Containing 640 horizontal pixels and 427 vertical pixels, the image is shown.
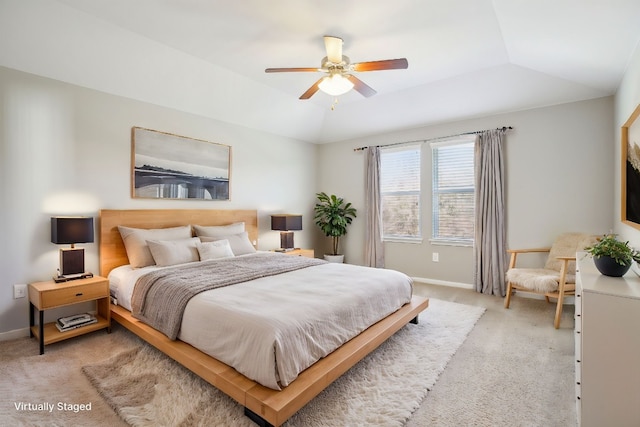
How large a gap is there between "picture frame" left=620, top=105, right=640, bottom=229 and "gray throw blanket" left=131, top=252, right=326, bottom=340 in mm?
2894

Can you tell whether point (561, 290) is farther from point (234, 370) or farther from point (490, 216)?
point (234, 370)

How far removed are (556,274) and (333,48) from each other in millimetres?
3350

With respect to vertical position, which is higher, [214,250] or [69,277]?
[214,250]

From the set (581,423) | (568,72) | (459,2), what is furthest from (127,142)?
(568,72)

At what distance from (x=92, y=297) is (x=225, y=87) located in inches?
111

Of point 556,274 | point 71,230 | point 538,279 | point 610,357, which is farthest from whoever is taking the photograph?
point 556,274

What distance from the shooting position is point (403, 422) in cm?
177

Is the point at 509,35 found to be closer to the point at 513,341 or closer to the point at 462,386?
the point at 513,341

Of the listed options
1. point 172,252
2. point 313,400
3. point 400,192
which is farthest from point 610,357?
point 400,192

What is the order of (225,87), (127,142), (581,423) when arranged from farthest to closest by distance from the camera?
(225,87) < (127,142) < (581,423)

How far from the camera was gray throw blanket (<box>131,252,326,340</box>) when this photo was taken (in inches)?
91.6

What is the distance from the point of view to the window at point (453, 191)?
459 cm

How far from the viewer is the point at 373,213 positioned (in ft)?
17.7

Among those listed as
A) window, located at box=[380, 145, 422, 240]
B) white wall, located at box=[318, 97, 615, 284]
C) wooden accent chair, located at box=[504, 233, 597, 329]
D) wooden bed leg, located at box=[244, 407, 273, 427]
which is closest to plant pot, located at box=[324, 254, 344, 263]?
window, located at box=[380, 145, 422, 240]
